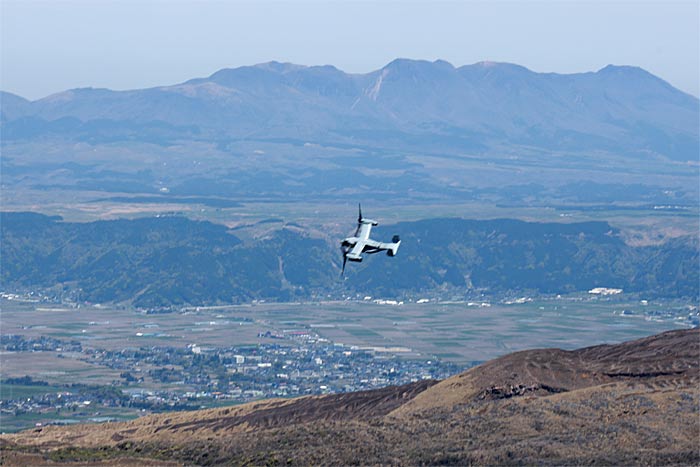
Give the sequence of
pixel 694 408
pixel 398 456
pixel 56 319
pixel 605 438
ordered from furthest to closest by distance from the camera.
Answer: pixel 56 319 → pixel 694 408 → pixel 605 438 → pixel 398 456

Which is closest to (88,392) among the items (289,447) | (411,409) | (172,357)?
(172,357)

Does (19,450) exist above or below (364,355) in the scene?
above

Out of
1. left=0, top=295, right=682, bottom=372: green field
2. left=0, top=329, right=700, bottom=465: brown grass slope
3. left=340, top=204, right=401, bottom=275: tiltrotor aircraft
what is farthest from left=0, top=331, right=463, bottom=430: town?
left=340, top=204, right=401, bottom=275: tiltrotor aircraft

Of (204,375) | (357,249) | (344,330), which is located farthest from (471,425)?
(344,330)

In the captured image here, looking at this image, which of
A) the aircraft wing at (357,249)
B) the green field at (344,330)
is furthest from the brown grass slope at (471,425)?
the green field at (344,330)

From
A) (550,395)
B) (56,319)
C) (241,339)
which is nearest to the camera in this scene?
(550,395)

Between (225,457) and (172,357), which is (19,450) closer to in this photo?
(225,457)

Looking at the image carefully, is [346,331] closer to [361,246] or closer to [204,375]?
[204,375]

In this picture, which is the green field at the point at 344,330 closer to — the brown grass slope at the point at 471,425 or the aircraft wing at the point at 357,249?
the brown grass slope at the point at 471,425
